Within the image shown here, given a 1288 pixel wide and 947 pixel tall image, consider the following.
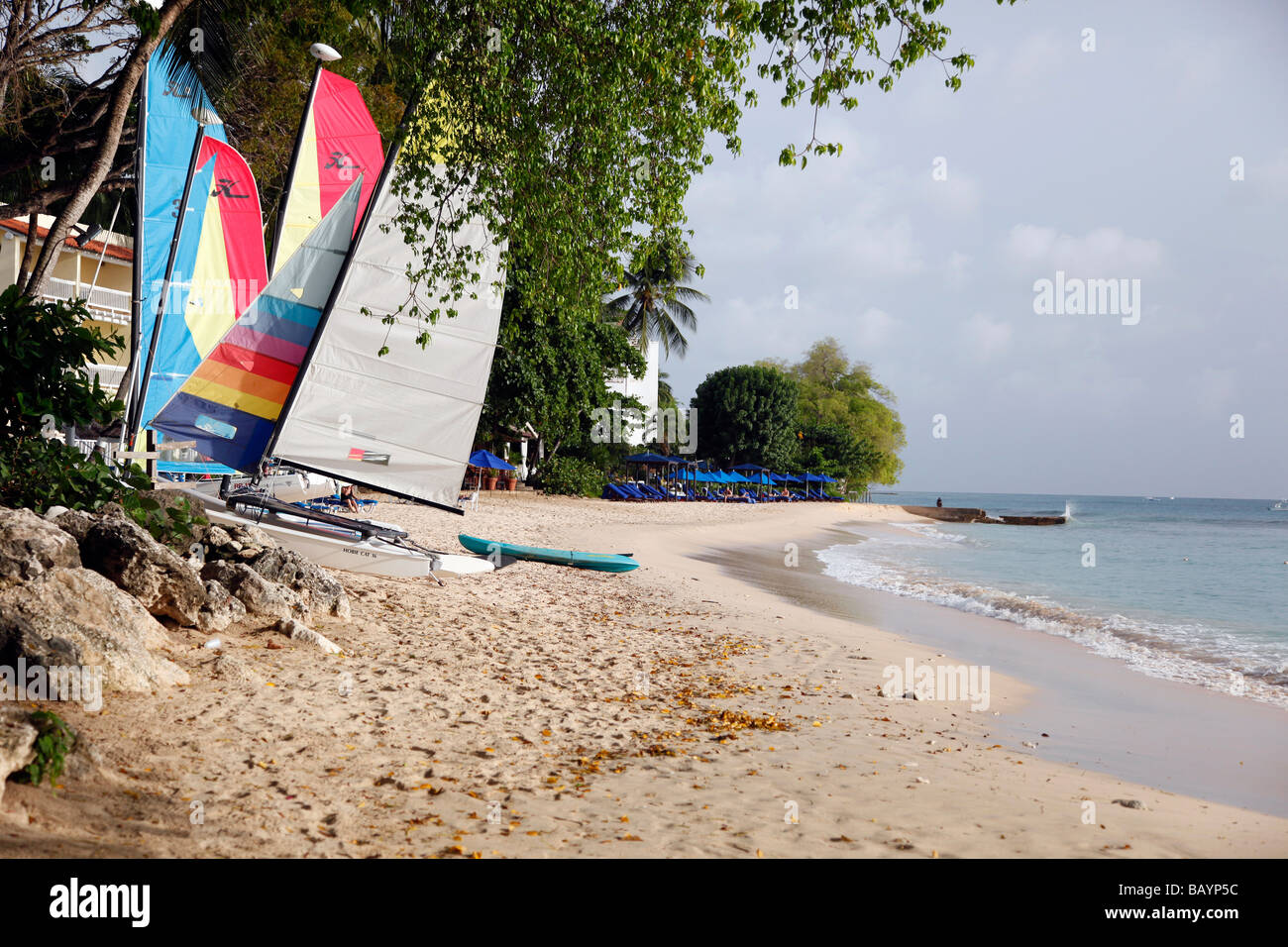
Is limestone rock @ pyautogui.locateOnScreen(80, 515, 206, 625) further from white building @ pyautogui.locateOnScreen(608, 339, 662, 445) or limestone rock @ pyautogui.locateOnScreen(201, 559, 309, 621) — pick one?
white building @ pyautogui.locateOnScreen(608, 339, 662, 445)

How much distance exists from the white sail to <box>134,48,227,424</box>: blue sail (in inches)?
95.5

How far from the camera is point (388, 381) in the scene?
32.0 feet

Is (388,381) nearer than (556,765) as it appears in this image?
No

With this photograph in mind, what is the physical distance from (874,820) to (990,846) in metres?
0.59

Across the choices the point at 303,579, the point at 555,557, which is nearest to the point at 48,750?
the point at 303,579

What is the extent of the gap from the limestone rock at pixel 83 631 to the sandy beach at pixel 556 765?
220 millimetres

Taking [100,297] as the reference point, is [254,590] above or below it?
below

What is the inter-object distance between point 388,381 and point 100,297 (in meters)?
26.0

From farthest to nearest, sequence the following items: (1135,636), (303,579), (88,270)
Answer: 1. (88,270)
2. (1135,636)
3. (303,579)

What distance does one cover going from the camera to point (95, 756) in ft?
12.2

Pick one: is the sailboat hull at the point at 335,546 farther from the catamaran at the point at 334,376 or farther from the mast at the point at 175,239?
the mast at the point at 175,239

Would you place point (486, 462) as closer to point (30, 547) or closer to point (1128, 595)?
point (1128, 595)

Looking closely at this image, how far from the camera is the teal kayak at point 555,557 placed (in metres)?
13.1

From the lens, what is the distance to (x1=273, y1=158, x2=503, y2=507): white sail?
9.52 meters
